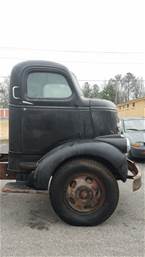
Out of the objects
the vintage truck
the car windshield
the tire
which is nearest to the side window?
the vintage truck

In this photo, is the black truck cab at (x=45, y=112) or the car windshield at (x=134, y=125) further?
the car windshield at (x=134, y=125)

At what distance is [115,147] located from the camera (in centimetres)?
411

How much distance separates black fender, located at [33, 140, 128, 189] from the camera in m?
3.81

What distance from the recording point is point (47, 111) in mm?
4133

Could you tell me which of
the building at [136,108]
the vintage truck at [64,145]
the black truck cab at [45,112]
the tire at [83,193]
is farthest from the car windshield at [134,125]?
the building at [136,108]

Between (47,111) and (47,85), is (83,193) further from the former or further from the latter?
(47,85)

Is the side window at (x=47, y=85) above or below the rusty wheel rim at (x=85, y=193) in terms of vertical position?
above

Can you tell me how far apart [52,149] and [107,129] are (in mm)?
919

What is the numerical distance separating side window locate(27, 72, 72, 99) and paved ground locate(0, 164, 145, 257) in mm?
1848

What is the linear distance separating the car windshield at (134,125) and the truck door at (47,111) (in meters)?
5.64

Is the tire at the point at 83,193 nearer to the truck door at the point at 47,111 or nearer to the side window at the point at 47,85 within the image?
the truck door at the point at 47,111

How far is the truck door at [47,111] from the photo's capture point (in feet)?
13.5

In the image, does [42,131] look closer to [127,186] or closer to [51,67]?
[51,67]

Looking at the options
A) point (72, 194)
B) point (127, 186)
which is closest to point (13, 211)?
point (72, 194)
